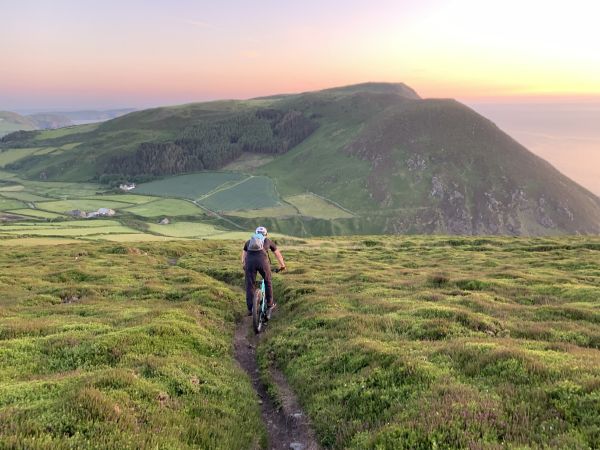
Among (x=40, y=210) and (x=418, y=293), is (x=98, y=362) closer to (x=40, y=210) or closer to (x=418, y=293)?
(x=418, y=293)

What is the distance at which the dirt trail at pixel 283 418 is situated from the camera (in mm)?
10820

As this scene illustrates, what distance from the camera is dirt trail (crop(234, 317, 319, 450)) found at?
10.8 meters

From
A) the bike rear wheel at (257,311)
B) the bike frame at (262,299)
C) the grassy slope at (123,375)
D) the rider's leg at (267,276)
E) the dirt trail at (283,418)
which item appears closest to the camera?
the grassy slope at (123,375)

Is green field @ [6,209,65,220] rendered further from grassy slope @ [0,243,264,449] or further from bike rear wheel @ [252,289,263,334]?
bike rear wheel @ [252,289,263,334]

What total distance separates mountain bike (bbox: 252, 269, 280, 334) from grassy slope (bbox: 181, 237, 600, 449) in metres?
1.14

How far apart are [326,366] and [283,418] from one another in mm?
2479

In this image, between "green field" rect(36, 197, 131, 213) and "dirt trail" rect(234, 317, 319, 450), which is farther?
"green field" rect(36, 197, 131, 213)

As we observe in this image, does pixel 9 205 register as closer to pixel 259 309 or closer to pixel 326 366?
pixel 259 309

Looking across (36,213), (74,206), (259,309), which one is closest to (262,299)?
(259,309)

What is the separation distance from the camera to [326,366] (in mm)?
14062

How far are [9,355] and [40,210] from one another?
194956mm

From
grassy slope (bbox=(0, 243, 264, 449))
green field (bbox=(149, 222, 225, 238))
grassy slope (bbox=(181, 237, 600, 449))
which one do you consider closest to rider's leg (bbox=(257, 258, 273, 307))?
grassy slope (bbox=(181, 237, 600, 449))

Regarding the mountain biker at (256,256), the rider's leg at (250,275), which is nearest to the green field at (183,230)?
the rider's leg at (250,275)

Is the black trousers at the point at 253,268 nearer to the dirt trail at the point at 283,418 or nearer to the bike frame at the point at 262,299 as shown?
the bike frame at the point at 262,299
